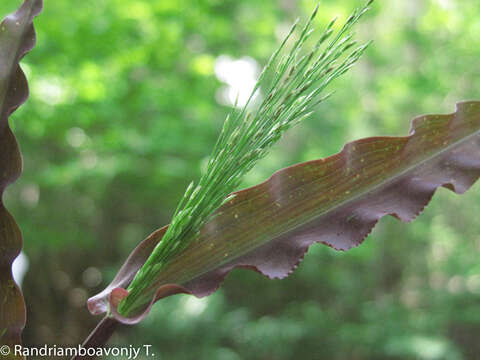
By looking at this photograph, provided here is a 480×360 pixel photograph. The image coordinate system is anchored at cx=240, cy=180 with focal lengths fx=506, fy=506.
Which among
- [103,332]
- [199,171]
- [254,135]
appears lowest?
[199,171]

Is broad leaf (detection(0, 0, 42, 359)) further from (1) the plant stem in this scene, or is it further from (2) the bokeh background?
(2) the bokeh background

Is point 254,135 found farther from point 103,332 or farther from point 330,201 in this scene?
point 103,332

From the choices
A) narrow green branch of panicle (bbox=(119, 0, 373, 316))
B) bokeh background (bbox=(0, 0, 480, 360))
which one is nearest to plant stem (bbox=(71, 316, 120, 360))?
narrow green branch of panicle (bbox=(119, 0, 373, 316))

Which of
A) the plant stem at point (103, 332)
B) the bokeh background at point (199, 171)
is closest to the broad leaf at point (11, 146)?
the plant stem at point (103, 332)

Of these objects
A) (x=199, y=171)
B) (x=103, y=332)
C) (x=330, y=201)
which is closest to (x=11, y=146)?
(x=103, y=332)

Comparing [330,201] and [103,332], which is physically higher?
[330,201]

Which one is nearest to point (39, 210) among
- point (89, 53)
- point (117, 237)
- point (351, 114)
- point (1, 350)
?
point (117, 237)
